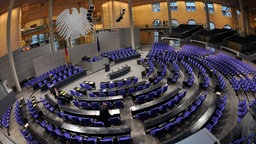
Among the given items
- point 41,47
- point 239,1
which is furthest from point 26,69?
point 239,1

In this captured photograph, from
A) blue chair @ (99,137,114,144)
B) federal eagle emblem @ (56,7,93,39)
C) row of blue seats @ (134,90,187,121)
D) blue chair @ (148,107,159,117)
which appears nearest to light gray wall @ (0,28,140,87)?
federal eagle emblem @ (56,7,93,39)

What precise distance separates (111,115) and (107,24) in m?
20.1

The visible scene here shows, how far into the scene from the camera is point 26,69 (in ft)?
68.4

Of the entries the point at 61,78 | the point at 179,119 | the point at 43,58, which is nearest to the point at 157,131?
the point at 179,119

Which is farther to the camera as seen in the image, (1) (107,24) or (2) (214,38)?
(1) (107,24)

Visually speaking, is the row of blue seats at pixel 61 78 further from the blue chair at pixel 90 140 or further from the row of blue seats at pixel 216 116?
the row of blue seats at pixel 216 116

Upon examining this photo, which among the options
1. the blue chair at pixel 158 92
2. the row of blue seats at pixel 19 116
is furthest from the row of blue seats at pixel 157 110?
the row of blue seats at pixel 19 116

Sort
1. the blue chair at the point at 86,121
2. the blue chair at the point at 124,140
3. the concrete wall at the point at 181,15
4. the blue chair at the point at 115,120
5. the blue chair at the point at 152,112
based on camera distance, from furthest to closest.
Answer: the concrete wall at the point at 181,15 < the blue chair at the point at 152,112 < the blue chair at the point at 86,121 < the blue chair at the point at 115,120 < the blue chair at the point at 124,140

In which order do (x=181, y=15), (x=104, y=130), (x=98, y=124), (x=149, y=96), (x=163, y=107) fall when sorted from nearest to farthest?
(x=104, y=130) → (x=98, y=124) → (x=163, y=107) → (x=149, y=96) → (x=181, y=15)

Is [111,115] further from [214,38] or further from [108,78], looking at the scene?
[214,38]

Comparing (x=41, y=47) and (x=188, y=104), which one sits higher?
(x=41, y=47)

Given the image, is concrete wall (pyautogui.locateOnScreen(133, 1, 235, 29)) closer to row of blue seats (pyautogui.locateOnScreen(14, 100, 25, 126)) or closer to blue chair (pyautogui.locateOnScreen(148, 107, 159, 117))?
blue chair (pyautogui.locateOnScreen(148, 107, 159, 117))

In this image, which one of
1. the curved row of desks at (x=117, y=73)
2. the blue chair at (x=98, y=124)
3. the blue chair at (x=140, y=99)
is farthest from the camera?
the curved row of desks at (x=117, y=73)

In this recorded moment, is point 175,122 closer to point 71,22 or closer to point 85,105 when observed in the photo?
point 85,105
